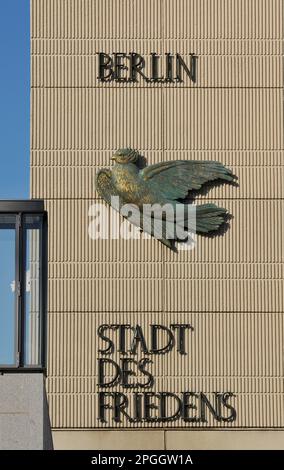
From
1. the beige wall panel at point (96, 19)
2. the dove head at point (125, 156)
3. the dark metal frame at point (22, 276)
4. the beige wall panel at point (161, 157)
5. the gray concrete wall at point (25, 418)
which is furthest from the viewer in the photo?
the beige wall panel at point (96, 19)

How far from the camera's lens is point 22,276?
123 feet

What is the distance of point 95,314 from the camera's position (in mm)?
37125

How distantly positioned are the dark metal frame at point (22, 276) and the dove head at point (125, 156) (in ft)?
6.59

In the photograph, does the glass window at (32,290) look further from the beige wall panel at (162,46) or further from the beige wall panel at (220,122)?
the beige wall panel at (162,46)

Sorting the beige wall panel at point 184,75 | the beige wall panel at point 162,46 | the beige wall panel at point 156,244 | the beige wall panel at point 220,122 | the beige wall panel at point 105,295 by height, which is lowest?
the beige wall panel at point 105,295

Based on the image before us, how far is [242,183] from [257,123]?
1.47 metres

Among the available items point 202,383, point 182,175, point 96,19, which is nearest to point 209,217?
point 182,175

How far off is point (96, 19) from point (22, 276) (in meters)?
6.28

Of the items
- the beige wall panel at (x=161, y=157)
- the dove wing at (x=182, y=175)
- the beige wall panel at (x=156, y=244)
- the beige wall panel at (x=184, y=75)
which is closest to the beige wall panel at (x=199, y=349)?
the beige wall panel at (x=156, y=244)

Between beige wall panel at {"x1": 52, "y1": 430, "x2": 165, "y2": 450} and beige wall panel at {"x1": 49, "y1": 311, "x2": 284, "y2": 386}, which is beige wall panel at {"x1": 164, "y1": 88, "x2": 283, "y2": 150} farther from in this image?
beige wall panel at {"x1": 52, "y1": 430, "x2": 165, "y2": 450}

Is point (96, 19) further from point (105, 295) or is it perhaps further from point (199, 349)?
point (199, 349)

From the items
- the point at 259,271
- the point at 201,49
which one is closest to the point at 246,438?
the point at 259,271

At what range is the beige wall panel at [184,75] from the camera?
124 feet

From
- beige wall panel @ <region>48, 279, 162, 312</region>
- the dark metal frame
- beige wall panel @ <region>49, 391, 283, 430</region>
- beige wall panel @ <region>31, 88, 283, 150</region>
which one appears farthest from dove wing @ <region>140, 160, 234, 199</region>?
beige wall panel @ <region>49, 391, 283, 430</region>
